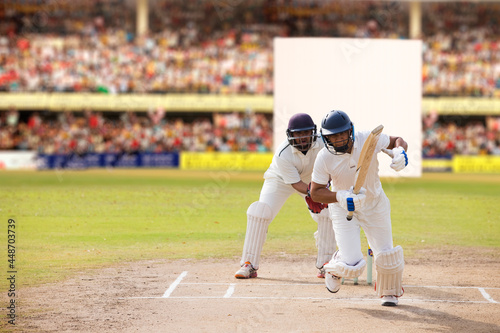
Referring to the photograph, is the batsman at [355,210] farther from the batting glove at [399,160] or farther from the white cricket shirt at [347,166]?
the batting glove at [399,160]

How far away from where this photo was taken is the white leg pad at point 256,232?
373 inches

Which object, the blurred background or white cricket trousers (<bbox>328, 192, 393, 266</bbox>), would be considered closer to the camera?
white cricket trousers (<bbox>328, 192, 393, 266</bbox>)

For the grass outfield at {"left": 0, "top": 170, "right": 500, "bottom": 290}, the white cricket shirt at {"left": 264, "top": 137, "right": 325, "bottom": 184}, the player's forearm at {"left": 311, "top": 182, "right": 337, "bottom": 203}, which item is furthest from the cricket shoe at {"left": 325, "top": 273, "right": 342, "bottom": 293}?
the grass outfield at {"left": 0, "top": 170, "right": 500, "bottom": 290}

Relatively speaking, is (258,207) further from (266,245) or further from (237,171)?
(237,171)

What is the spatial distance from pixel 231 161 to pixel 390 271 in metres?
30.3

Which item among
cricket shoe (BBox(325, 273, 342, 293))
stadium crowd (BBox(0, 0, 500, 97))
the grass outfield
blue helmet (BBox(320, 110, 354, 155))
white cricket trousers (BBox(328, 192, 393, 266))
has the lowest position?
the grass outfield

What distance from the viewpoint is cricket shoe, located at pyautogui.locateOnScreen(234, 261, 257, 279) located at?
9328mm

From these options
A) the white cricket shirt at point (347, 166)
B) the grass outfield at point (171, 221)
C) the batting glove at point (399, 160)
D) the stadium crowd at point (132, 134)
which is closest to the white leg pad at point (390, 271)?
the white cricket shirt at point (347, 166)

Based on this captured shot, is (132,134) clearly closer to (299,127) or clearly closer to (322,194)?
(299,127)

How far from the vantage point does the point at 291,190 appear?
9.70 m

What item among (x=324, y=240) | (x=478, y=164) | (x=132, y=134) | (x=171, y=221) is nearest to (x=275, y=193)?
(x=324, y=240)

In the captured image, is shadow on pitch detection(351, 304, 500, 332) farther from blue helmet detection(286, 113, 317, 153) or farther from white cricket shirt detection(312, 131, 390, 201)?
blue helmet detection(286, 113, 317, 153)

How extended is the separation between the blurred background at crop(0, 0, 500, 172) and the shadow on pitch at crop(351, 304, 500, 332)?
1178 inches

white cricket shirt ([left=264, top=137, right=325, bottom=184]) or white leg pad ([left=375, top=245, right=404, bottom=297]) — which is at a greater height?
white cricket shirt ([left=264, top=137, right=325, bottom=184])
